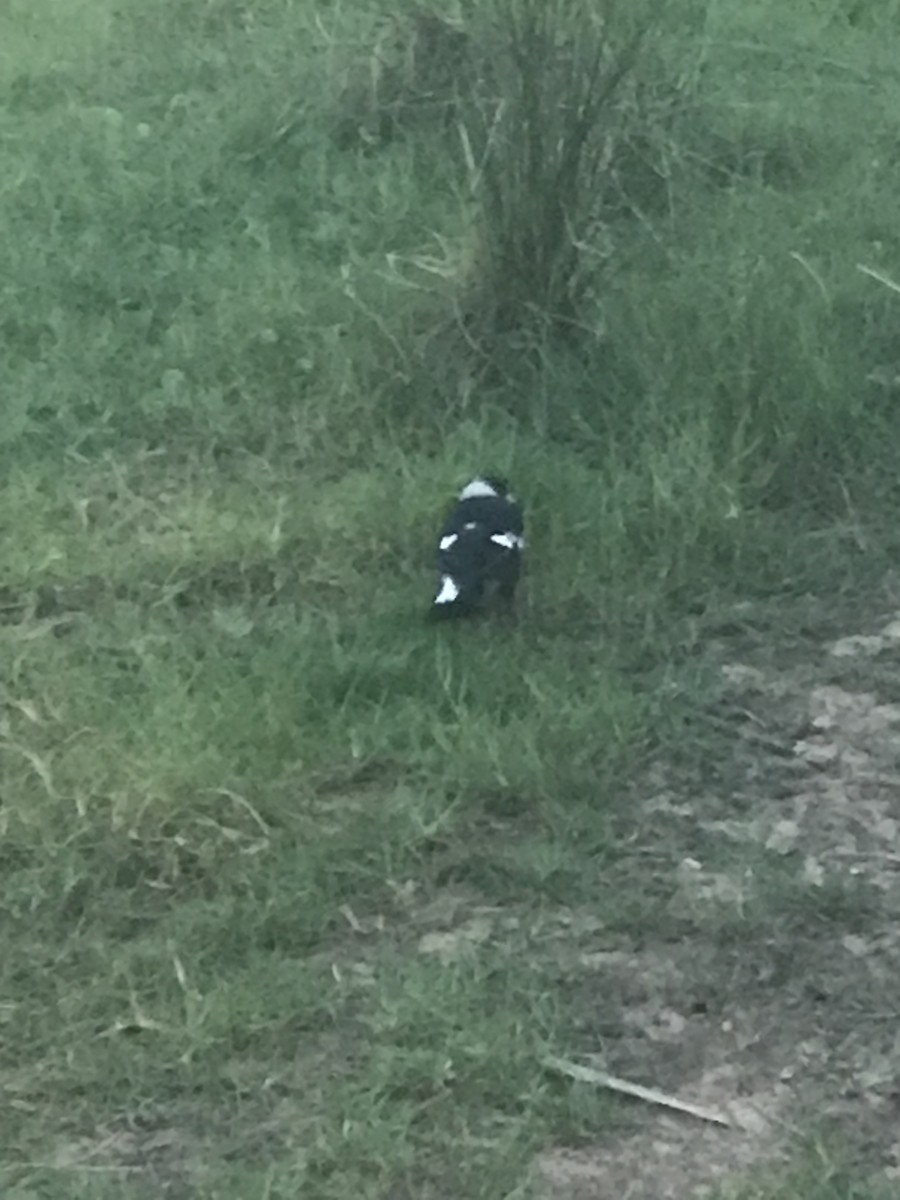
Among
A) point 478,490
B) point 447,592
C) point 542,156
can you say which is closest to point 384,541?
point 478,490

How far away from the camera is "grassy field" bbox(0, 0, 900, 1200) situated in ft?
8.46

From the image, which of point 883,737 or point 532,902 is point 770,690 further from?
point 532,902

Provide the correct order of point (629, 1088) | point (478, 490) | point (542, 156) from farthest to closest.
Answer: point (542, 156)
point (478, 490)
point (629, 1088)

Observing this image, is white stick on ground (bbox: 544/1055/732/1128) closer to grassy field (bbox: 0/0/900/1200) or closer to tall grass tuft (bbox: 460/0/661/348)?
grassy field (bbox: 0/0/900/1200)

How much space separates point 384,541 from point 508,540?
0.36m

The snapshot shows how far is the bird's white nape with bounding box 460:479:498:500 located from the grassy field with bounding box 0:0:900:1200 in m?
0.13

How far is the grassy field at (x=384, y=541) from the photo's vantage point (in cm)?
258

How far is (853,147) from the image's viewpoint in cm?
508

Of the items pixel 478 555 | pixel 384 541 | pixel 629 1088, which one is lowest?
pixel 629 1088

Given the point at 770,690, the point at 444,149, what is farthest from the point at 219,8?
the point at 770,690

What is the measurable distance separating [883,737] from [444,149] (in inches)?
100

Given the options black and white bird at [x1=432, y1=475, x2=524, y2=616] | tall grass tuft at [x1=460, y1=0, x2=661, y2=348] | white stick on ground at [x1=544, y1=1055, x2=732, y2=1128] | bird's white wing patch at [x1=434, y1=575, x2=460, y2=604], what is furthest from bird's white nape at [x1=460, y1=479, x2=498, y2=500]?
white stick on ground at [x1=544, y1=1055, x2=732, y2=1128]

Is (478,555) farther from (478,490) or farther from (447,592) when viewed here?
(478,490)

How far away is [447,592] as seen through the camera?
3420 millimetres
